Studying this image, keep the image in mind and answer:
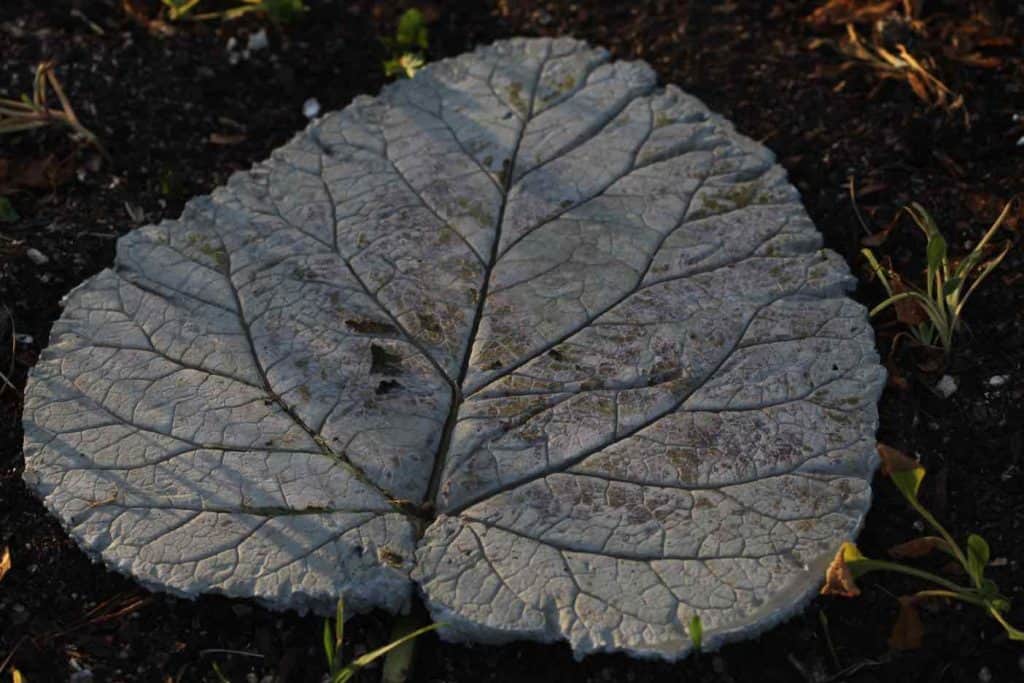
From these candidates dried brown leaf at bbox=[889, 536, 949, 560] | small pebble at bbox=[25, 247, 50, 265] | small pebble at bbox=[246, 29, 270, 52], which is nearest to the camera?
dried brown leaf at bbox=[889, 536, 949, 560]

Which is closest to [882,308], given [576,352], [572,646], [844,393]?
[844,393]

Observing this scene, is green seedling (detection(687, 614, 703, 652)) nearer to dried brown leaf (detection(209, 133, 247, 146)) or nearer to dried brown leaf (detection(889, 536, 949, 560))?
dried brown leaf (detection(889, 536, 949, 560))

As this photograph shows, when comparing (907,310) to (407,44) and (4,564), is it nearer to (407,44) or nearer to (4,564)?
(407,44)

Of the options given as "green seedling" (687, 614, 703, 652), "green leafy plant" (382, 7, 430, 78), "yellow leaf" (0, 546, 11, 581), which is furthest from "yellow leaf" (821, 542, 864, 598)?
"green leafy plant" (382, 7, 430, 78)

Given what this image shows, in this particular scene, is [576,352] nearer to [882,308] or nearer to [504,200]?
[504,200]

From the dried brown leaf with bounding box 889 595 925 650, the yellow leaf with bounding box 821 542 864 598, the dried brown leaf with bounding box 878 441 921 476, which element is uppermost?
the dried brown leaf with bounding box 878 441 921 476

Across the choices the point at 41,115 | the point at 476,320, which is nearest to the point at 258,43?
the point at 41,115

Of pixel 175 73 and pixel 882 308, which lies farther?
pixel 175 73

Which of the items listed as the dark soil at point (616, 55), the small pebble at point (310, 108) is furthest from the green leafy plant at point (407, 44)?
the small pebble at point (310, 108)
